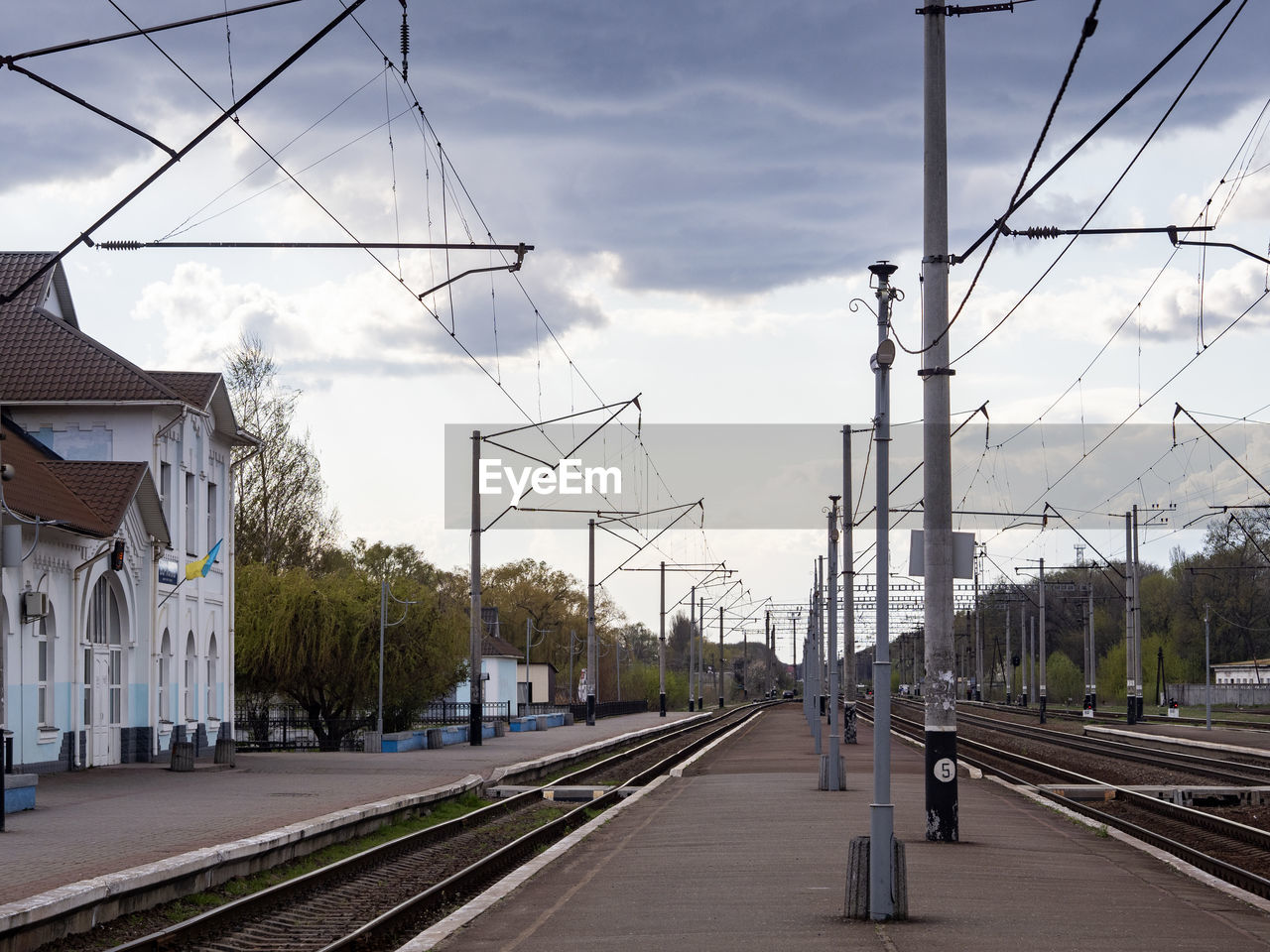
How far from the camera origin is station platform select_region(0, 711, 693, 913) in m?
14.5

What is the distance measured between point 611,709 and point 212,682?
47992mm

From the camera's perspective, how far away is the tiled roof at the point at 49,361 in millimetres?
34031

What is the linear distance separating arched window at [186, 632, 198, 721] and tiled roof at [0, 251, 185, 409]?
6.15 metres

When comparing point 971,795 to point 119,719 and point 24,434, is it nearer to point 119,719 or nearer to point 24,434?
point 119,719

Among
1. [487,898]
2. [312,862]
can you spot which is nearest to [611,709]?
[312,862]

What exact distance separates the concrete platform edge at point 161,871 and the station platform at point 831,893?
2.92 metres

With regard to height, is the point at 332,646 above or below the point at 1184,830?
above

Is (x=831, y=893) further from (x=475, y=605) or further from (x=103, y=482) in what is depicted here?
(x=475, y=605)

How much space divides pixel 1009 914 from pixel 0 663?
496 inches

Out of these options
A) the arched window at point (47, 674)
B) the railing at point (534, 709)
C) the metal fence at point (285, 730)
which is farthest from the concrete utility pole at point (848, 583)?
the railing at point (534, 709)

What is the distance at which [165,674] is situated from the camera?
35.5 m

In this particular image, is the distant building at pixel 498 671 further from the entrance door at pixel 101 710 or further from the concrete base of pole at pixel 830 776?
the concrete base of pole at pixel 830 776

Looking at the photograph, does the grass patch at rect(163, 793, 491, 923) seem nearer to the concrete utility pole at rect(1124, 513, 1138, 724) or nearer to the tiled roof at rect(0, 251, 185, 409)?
the tiled roof at rect(0, 251, 185, 409)

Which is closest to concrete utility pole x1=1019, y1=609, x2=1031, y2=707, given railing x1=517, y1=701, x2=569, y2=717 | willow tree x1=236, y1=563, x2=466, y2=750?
railing x1=517, y1=701, x2=569, y2=717
